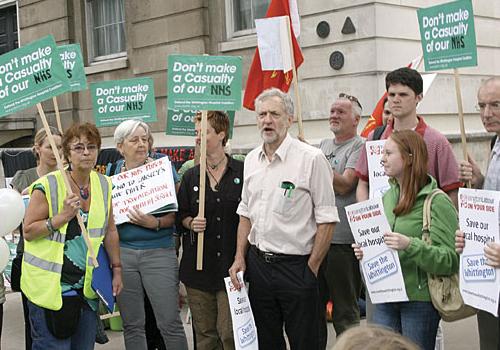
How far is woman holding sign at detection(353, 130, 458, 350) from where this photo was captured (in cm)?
380

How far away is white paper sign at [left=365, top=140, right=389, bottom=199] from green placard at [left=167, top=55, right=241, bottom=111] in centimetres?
101

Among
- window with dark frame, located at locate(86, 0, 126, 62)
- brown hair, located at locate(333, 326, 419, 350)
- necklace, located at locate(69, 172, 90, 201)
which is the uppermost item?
window with dark frame, located at locate(86, 0, 126, 62)

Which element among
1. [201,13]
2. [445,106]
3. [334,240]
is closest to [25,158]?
[201,13]

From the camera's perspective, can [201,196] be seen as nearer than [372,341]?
No

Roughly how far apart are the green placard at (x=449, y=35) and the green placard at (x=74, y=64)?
3.34 metres

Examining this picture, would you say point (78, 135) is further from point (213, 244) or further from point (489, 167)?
point (489, 167)

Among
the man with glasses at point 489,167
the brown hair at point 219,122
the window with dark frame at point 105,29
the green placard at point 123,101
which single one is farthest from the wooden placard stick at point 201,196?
the window with dark frame at point 105,29

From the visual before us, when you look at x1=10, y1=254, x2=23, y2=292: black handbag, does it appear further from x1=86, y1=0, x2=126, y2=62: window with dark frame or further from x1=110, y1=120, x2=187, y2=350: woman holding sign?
x1=86, y1=0, x2=126, y2=62: window with dark frame

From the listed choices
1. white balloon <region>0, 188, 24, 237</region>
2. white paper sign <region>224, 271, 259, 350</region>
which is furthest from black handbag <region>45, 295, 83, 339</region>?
white paper sign <region>224, 271, 259, 350</region>

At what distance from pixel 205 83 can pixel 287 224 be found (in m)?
1.36

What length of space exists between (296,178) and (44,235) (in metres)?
1.58

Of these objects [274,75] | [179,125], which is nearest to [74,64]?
[179,125]

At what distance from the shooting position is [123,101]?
21.7 feet

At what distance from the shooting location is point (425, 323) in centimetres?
389
